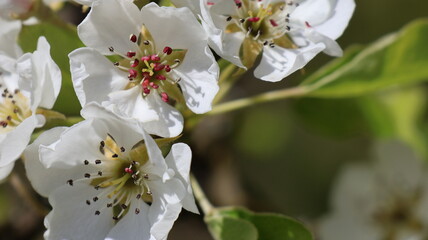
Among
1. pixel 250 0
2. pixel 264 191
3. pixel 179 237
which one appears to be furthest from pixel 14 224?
pixel 250 0

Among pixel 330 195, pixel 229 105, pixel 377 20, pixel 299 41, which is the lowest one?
pixel 330 195

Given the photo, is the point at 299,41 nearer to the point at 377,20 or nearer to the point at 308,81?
the point at 308,81

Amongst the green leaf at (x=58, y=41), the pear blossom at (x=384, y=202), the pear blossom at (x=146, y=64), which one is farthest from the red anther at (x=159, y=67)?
the pear blossom at (x=384, y=202)

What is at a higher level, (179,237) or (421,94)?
(421,94)

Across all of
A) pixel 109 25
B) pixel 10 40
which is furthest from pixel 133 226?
pixel 10 40

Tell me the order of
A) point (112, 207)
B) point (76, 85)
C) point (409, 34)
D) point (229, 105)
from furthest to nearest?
1. point (229, 105)
2. point (409, 34)
3. point (112, 207)
4. point (76, 85)

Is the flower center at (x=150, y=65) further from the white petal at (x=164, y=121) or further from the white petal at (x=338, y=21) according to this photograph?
the white petal at (x=338, y=21)
